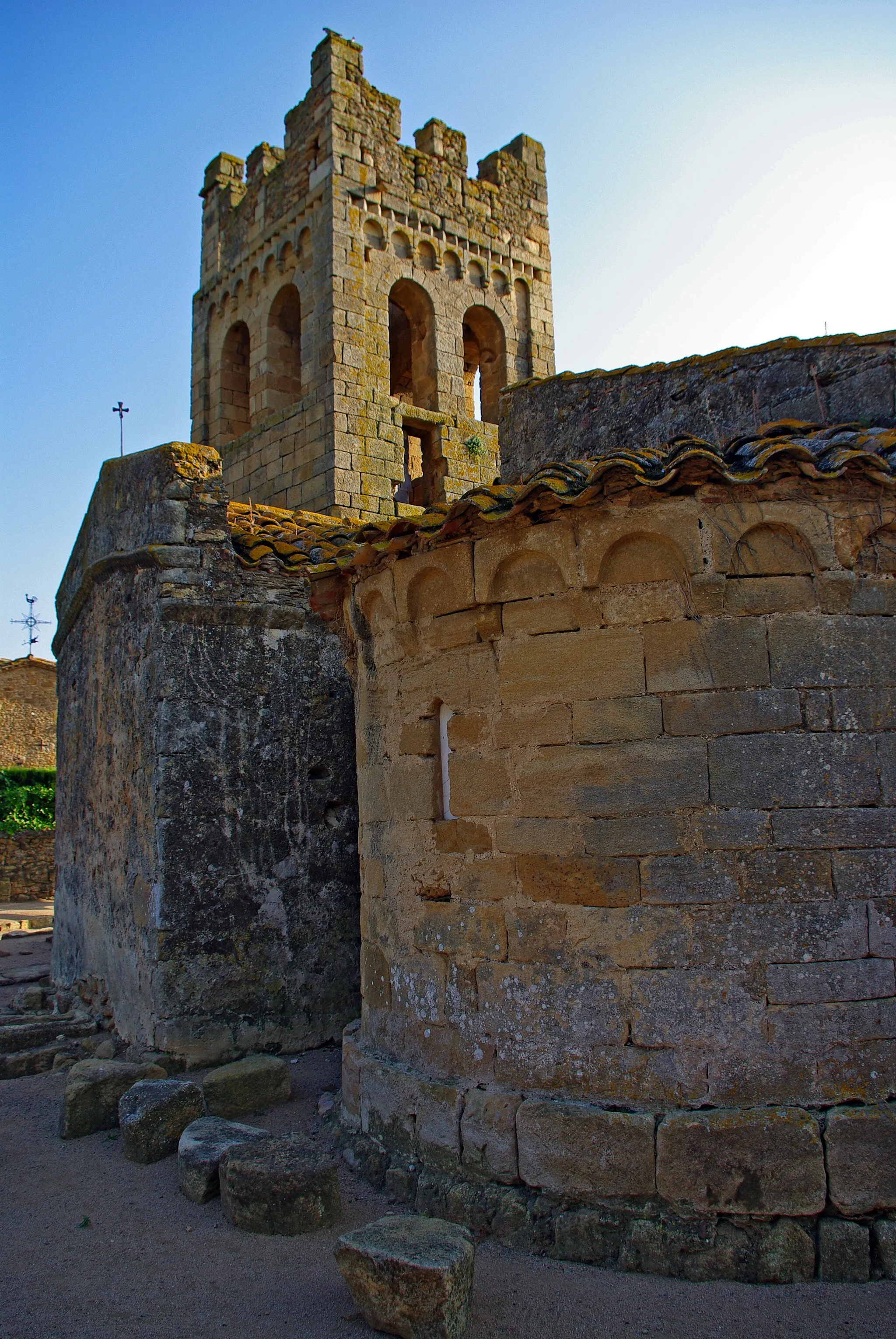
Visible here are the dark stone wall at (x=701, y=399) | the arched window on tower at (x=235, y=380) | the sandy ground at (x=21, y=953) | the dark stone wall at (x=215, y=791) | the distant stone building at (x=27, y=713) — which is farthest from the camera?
the distant stone building at (x=27, y=713)

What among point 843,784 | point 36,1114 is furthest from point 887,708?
point 36,1114

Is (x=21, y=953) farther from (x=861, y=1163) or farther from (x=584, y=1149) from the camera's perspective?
(x=861, y=1163)

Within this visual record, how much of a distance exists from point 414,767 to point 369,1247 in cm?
187

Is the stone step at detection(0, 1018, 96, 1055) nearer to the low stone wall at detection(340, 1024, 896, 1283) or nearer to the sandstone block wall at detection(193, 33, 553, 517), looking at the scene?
the low stone wall at detection(340, 1024, 896, 1283)

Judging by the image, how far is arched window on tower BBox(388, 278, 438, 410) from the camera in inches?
607

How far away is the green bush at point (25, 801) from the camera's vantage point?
22.0 m

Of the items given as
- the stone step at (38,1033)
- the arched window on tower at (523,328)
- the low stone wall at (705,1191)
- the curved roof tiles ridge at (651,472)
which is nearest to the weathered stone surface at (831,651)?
the curved roof tiles ridge at (651,472)

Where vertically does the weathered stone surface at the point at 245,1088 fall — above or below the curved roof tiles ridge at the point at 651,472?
below

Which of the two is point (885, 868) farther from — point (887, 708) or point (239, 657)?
point (239, 657)

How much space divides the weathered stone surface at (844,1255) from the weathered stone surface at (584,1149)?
601 mm

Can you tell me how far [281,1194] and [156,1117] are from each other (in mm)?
1160

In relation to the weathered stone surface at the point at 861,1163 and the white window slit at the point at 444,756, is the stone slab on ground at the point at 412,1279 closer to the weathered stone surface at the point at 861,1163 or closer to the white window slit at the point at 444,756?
the weathered stone surface at the point at 861,1163

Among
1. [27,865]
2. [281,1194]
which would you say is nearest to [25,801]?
[27,865]

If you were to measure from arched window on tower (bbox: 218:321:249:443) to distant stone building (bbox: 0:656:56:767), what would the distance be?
42.8 feet
